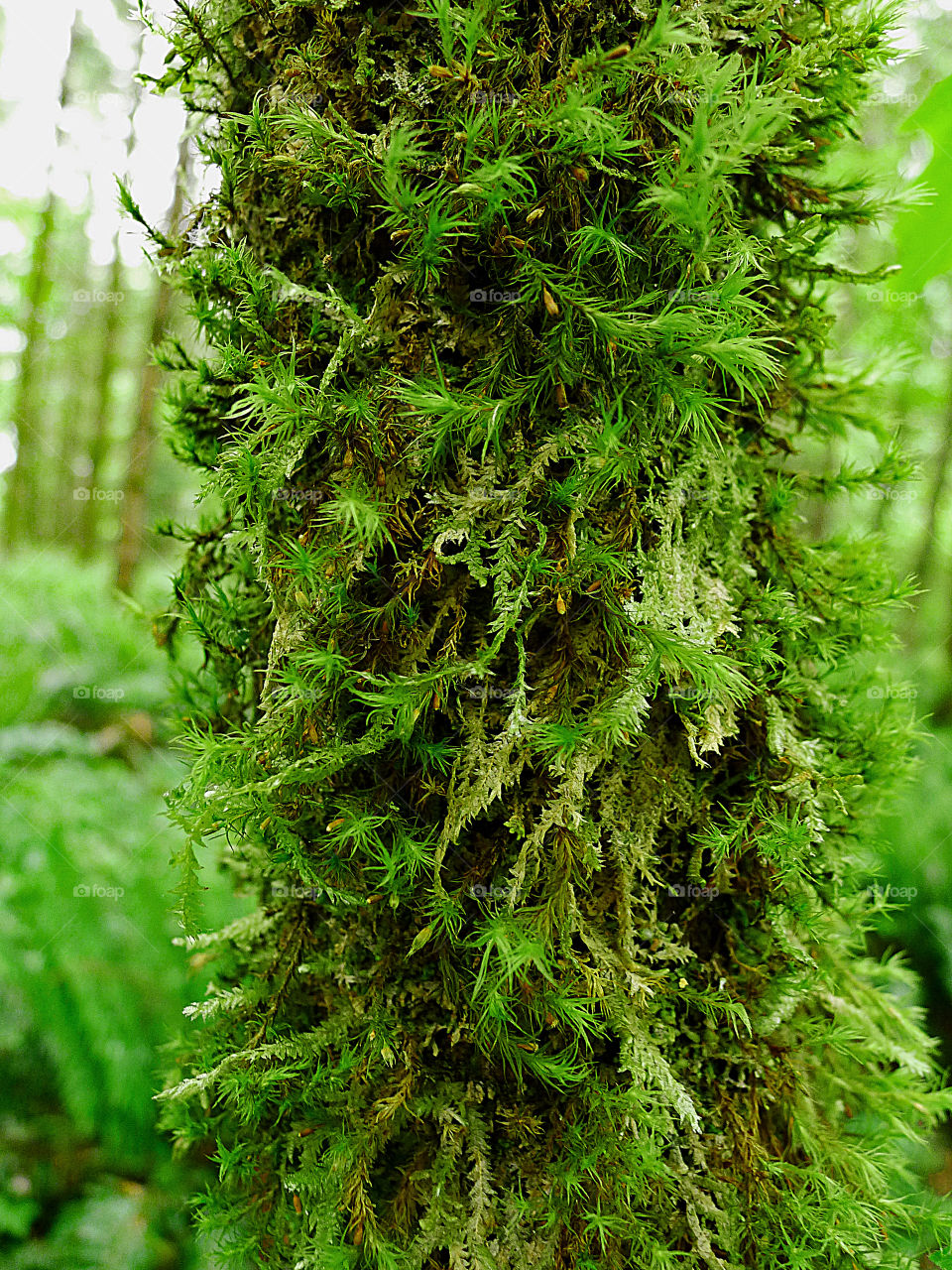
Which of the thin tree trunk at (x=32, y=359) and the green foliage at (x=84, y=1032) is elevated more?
the thin tree trunk at (x=32, y=359)

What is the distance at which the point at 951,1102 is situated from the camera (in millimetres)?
1216

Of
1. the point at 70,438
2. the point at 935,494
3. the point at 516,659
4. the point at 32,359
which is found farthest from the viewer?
the point at 70,438

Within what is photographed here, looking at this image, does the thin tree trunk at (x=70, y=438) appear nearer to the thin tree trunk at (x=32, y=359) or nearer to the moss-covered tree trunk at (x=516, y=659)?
the thin tree trunk at (x=32, y=359)

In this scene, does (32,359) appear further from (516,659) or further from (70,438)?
(516,659)

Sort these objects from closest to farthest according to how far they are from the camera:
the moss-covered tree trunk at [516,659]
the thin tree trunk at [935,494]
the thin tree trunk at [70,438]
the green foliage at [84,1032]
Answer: the moss-covered tree trunk at [516,659]
the green foliage at [84,1032]
the thin tree trunk at [935,494]
the thin tree trunk at [70,438]

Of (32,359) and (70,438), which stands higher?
(32,359)

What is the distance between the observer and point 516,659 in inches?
41.0

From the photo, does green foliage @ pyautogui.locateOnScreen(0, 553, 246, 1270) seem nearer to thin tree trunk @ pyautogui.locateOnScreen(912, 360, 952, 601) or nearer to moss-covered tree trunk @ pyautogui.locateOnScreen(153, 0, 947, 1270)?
moss-covered tree trunk @ pyautogui.locateOnScreen(153, 0, 947, 1270)

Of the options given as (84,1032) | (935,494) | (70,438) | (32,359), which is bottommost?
(84,1032)

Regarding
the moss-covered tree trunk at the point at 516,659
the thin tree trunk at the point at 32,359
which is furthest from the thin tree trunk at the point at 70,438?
the moss-covered tree trunk at the point at 516,659

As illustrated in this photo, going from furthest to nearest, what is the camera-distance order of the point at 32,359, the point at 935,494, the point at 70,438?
1. the point at 70,438
2. the point at 32,359
3. the point at 935,494

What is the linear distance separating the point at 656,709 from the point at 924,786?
584cm

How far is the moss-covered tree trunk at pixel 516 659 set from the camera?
0.93m

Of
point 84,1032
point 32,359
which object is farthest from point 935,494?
point 32,359
